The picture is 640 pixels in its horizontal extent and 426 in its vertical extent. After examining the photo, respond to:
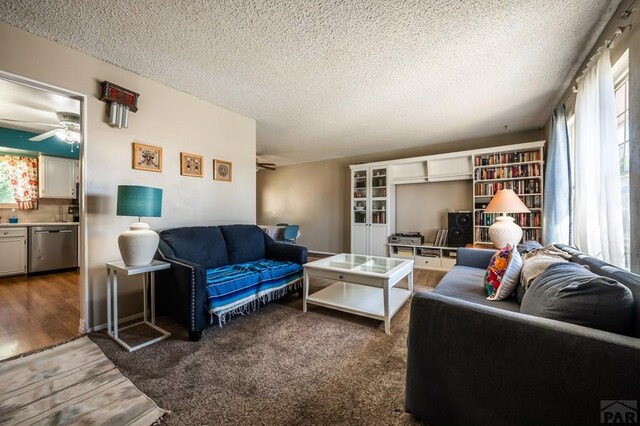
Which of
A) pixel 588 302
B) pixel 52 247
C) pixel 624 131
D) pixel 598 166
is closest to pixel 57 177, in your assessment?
pixel 52 247

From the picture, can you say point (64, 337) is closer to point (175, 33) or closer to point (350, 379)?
point (350, 379)

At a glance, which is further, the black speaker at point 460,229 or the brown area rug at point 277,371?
the black speaker at point 460,229

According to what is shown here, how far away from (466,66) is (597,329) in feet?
7.41

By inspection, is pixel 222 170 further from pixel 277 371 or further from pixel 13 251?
pixel 13 251

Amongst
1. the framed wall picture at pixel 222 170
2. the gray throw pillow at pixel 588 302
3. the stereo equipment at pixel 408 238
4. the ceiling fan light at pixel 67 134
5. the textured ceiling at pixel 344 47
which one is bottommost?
the stereo equipment at pixel 408 238

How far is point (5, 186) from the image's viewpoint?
396 cm

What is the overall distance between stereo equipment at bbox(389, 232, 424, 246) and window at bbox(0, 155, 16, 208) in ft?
21.1

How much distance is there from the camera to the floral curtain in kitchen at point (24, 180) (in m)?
4.02

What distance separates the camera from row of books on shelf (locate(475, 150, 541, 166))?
3.74 meters

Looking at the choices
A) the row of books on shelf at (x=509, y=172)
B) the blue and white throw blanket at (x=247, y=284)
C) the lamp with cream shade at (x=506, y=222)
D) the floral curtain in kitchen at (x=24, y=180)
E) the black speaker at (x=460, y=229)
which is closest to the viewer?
the blue and white throw blanket at (x=247, y=284)

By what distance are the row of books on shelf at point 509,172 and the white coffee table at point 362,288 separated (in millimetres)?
2446

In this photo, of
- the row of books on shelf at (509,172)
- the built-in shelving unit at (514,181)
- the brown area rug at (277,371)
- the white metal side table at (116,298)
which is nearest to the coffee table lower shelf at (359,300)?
the brown area rug at (277,371)

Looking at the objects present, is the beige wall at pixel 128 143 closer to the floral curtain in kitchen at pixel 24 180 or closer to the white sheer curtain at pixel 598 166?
the floral curtain in kitchen at pixel 24 180

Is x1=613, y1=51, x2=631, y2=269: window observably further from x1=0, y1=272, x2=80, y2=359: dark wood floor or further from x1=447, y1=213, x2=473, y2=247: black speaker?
x1=0, y1=272, x2=80, y2=359: dark wood floor
